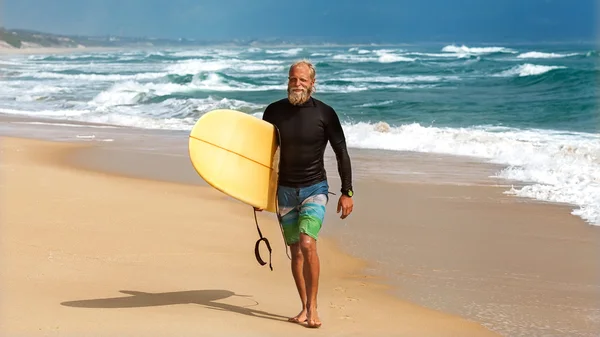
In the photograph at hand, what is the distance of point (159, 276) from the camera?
542cm

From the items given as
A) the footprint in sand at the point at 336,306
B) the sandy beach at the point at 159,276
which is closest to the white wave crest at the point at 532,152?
the sandy beach at the point at 159,276

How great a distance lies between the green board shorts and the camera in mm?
4398

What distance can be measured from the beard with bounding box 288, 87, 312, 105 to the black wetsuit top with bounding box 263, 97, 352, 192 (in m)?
0.04

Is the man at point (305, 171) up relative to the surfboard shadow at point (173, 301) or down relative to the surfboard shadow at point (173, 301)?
up

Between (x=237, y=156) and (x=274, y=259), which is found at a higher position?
(x=237, y=156)

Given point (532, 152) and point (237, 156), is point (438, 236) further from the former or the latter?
point (532, 152)

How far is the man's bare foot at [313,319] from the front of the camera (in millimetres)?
4414

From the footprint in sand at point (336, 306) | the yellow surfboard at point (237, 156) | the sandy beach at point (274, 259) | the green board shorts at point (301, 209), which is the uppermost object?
the yellow surfboard at point (237, 156)

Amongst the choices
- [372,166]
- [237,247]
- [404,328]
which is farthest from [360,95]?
[404,328]

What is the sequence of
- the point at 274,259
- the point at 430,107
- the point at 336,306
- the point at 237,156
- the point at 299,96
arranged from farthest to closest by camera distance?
the point at 430,107 → the point at 274,259 → the point at 336,306 → the point at 237,156 → the point at 299,96

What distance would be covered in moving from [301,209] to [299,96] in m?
0.59

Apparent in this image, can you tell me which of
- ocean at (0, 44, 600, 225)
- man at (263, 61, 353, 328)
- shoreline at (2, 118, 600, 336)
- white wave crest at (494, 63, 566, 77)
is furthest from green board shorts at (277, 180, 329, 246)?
white wave crest at (494, 63, 566, 77)

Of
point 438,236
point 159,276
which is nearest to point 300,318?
point 159,276

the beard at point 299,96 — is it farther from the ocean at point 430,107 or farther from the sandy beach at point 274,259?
the ocean at point 430,107
